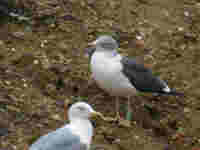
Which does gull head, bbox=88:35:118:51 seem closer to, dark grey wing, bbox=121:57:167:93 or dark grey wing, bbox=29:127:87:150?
dark grey wing, bbox=121:57:167:93

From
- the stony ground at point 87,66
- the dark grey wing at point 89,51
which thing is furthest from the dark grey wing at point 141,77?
the dark grey wing at point 89,51

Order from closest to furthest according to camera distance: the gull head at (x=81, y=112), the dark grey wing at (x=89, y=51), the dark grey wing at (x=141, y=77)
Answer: the gull head at (x=81, y=112) < the dark grey wing at (x=141, y=77) < the dark grey wing at (x=89, y=51)

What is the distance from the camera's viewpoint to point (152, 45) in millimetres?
7082

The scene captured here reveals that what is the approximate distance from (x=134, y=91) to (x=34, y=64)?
1.45m

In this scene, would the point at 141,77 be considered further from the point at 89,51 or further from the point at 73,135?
the point at 73,135

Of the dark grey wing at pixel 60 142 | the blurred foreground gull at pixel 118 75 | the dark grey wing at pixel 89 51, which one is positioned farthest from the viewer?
the dark grey wing at pixel 89 51

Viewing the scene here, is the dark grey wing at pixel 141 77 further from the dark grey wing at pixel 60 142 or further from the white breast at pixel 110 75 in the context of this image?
the dark grey wing at pixel 60 142

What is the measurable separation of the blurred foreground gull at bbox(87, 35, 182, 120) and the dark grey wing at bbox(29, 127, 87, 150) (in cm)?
123

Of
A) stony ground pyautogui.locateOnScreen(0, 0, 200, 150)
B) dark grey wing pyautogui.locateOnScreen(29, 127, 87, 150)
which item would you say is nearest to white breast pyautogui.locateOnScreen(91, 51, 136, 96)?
stony ground pyautogui.locateOnScreen(0, 0, 200, 150)

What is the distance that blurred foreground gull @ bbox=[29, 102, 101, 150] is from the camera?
4.16 metres

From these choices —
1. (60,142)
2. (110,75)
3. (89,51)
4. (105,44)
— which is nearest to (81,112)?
(60,142)

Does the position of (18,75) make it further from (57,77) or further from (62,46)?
(62,46)

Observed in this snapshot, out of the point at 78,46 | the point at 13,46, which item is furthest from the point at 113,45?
the point at 13,46

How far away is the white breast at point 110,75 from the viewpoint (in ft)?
17.8
